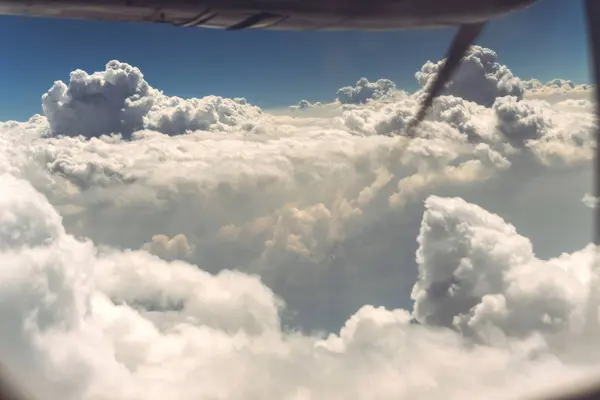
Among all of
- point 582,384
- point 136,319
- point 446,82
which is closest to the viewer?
point 582,384

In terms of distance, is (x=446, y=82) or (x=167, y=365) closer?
(x=446, y=82)

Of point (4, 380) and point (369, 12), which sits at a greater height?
point (369, 12)

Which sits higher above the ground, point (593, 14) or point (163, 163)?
point (163, 163)

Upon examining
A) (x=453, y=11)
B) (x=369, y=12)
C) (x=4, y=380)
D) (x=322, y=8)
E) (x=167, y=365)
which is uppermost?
(x=167, y=365)

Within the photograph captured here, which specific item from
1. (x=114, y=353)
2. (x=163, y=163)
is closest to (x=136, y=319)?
(x=114, y=353)

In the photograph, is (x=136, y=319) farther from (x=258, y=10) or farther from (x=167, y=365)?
(x=258, y=10)

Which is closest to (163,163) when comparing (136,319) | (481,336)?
(136,319)

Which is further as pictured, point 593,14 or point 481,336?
point 481,336

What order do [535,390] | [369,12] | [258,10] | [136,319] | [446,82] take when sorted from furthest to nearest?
1. [136,319]
2. [446,82]
3. [535,390]
4. [369,12]
5. [258,10]

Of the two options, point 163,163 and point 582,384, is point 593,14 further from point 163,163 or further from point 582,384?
point 163,163
